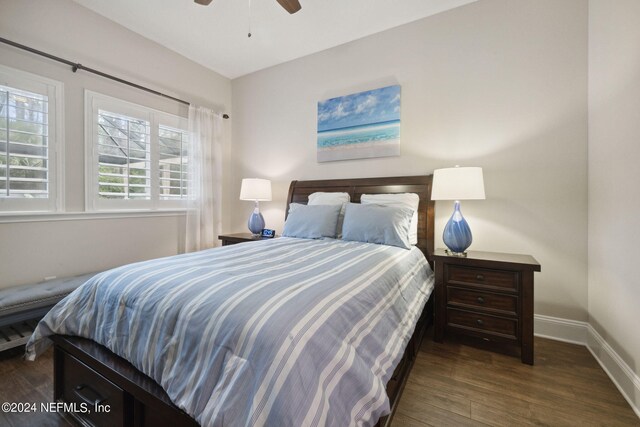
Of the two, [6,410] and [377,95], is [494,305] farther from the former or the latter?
[6,410]

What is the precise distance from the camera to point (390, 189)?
2701 millimetres

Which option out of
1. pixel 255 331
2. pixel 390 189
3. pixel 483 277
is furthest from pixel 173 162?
pixel 483 277

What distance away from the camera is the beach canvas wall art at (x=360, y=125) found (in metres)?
2.76

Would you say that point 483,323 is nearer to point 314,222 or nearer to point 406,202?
point 406,202

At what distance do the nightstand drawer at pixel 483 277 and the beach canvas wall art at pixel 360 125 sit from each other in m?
1.29

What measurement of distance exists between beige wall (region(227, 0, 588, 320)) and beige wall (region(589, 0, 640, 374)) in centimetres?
12

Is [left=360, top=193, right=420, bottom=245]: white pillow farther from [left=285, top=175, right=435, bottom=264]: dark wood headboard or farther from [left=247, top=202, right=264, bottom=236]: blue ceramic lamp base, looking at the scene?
[left=247, top=202, right=264, bottom=236]: blue ceramic lamp base

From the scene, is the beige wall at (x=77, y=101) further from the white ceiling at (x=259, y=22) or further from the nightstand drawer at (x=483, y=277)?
the nightstand drawer at (x=483, y=277)

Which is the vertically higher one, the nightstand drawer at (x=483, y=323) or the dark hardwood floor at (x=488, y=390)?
the nightstand drawer at (x=483, y=323)

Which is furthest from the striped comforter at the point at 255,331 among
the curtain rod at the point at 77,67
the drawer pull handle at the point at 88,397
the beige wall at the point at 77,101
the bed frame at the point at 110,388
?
the curtain rod at the point at 77,67

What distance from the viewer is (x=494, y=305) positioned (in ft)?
6.25

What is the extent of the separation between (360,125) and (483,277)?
6.15 feet

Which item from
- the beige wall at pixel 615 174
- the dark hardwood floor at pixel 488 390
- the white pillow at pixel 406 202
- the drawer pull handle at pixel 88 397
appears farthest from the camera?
the white pillow at pixel 406 202

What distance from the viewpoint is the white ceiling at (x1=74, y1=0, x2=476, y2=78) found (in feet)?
8.07
